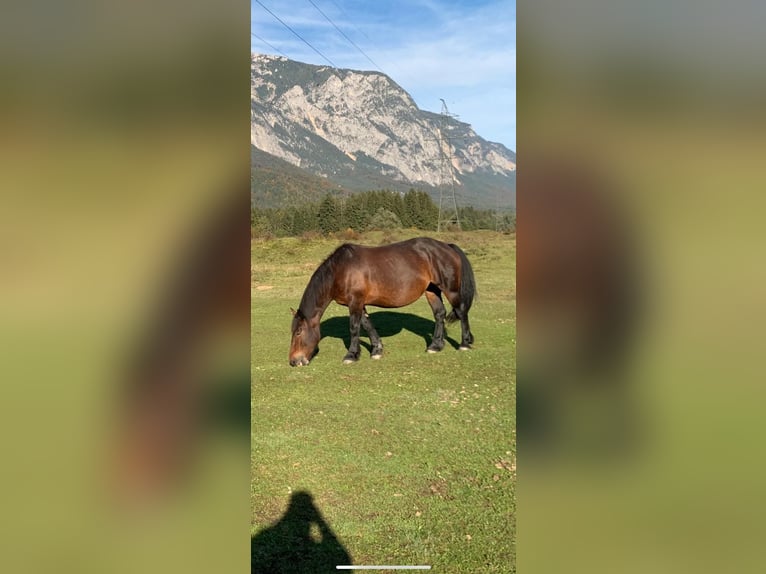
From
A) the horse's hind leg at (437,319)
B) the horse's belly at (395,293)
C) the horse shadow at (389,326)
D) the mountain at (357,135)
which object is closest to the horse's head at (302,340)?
the horse's belly at (395,293)

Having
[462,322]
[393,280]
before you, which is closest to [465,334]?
[462,322]

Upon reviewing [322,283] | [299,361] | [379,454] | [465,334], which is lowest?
[379,454]

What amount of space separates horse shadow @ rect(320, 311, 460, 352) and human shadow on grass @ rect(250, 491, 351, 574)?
4.42m

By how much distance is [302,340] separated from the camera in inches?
198

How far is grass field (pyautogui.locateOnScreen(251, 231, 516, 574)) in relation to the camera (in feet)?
6.03

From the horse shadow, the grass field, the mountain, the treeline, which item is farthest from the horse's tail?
the mountain
